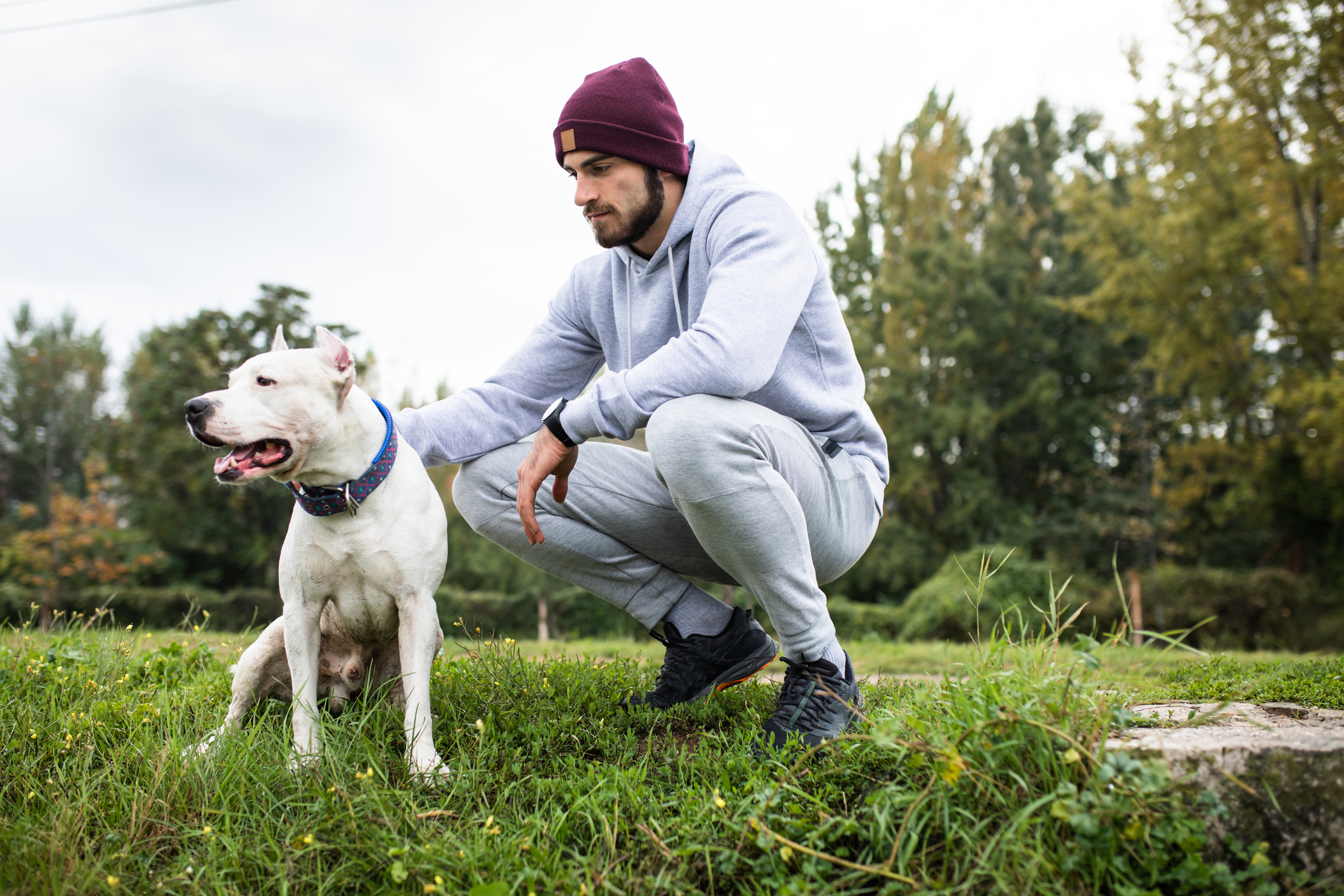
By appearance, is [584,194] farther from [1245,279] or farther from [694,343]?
[1245,279]

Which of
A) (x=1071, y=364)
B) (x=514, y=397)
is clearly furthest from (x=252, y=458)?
(x=1071, y=364)

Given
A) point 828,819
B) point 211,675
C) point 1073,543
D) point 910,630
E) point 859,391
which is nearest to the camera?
point 828,819

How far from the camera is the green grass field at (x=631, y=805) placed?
5.10ft

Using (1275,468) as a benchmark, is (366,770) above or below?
above

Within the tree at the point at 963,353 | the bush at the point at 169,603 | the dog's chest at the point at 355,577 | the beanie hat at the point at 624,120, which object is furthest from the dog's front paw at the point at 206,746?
the tree at the point at 963,353

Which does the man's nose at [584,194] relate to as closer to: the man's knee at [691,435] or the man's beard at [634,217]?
the man's beard at [634,217]

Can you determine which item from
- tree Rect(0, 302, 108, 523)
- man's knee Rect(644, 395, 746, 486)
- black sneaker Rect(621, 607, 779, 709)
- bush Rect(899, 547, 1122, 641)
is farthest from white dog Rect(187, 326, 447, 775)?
tree Rect(0, 302, 108, 523)

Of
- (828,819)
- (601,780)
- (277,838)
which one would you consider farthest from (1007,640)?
(277,838)

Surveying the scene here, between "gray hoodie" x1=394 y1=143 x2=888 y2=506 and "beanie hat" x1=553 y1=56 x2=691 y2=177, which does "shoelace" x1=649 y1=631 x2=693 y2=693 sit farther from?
"beanie hat" x1=553 y1=56 x2=691 y2=177

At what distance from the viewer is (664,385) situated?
2344 mm

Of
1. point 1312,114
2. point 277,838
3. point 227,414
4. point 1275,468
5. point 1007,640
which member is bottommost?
point 1275,468

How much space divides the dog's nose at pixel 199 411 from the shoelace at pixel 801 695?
5.56ft

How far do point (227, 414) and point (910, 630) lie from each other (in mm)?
11709

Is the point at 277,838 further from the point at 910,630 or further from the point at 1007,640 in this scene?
the point at 910,630
